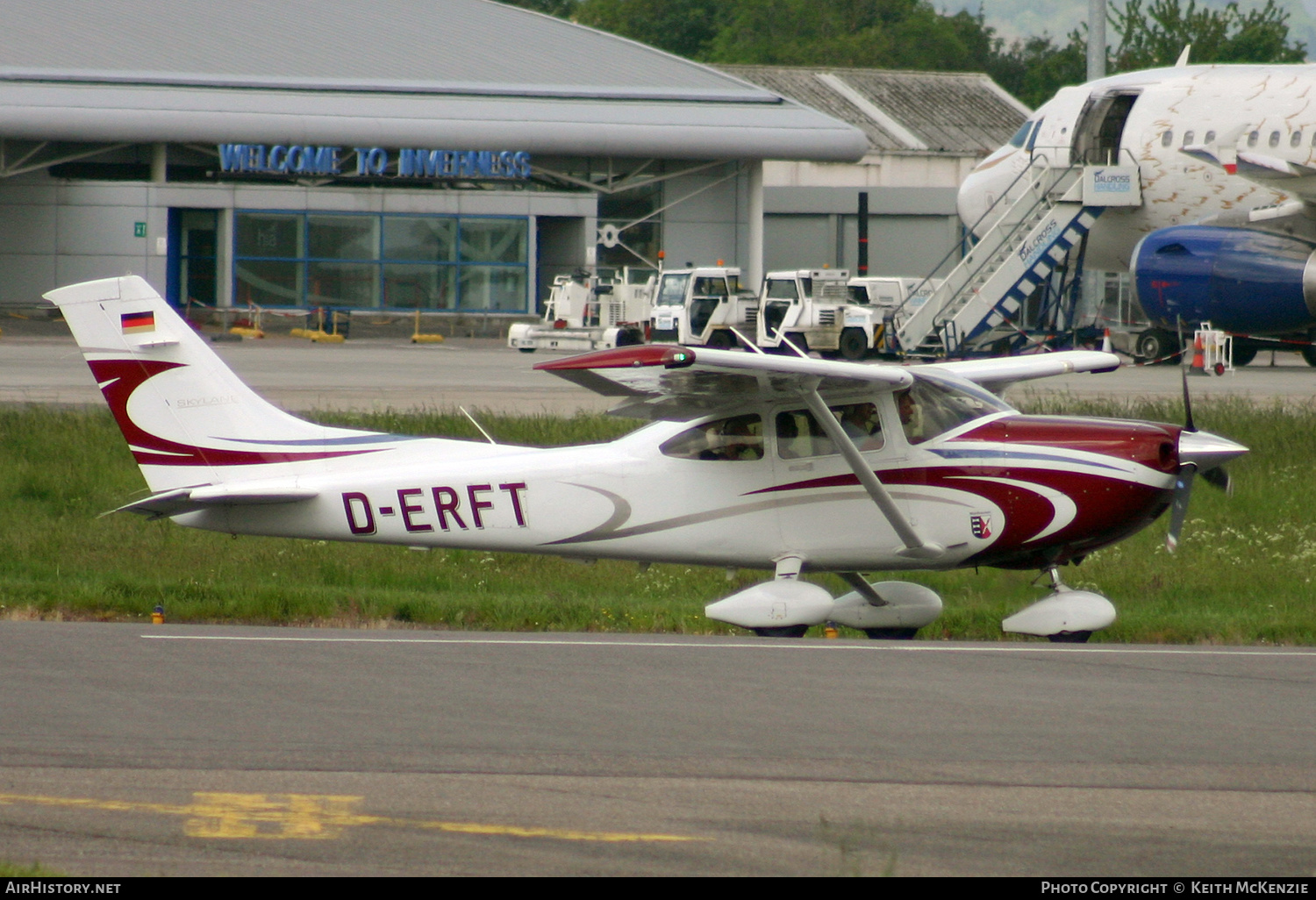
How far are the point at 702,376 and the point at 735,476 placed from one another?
42.9 inches

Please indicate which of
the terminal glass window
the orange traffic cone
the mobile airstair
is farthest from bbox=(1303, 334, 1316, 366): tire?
the terminal glass window

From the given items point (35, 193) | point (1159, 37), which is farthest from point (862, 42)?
point (35, 193)

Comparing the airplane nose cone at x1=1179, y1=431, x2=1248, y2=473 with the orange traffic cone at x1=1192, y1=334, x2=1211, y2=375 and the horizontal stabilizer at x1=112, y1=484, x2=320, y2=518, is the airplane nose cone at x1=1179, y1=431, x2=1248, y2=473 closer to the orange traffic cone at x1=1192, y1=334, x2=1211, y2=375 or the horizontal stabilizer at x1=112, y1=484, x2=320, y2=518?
the horizontal stabilizer at x1=112, y1=484, x2=320, y2=518

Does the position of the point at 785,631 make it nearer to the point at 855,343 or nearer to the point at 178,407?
the point at 178,407

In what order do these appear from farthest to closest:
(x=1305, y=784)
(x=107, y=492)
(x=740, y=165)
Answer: (x=740, y=165) < (x=107, y=492) < (x=1305, y=784)

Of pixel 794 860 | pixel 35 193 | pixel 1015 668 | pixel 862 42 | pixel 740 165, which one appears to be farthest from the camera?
pixel 862 42

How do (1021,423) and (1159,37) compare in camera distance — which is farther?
(1159,37)

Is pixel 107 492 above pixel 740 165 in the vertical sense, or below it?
below

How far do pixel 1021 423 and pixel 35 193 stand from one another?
42012 millimetres

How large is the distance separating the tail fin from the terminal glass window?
37.1m

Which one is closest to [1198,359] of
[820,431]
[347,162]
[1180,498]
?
[1180,498]

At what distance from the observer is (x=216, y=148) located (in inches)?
1874

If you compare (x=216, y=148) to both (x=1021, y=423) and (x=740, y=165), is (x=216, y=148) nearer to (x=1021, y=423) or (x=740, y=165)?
(x=740, y=165)

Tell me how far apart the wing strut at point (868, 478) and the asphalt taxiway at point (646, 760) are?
1.03 m
